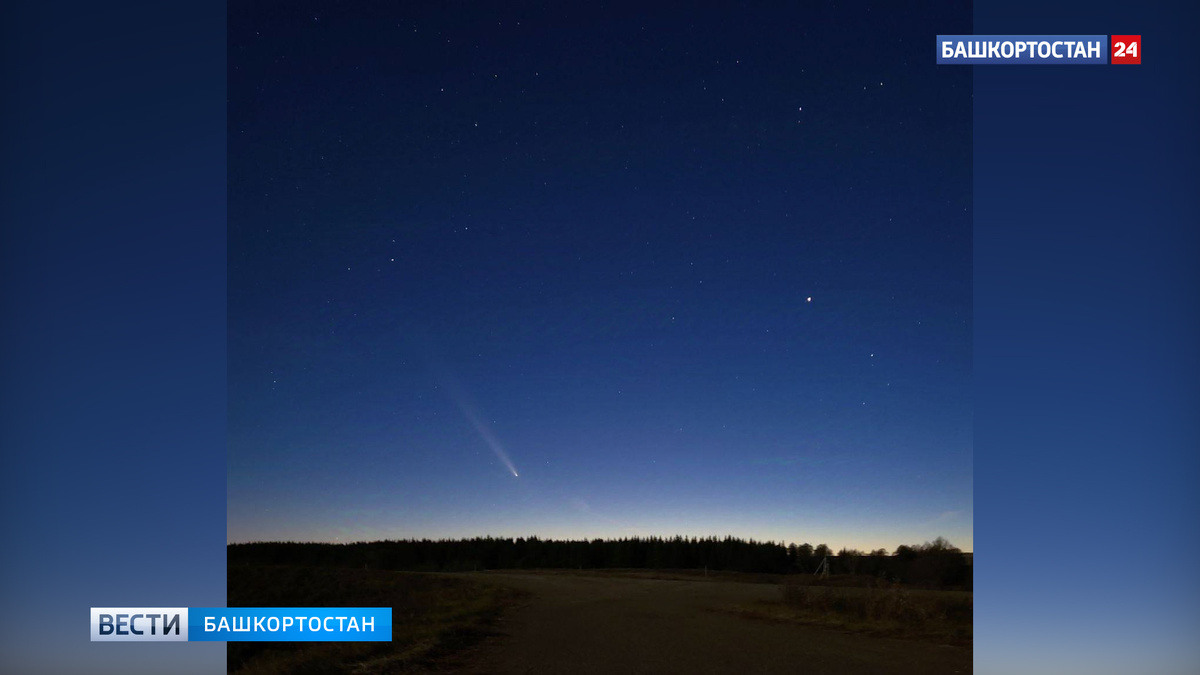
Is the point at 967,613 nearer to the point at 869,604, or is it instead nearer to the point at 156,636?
the point at 869,604

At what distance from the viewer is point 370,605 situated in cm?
2366

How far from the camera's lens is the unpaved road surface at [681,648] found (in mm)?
12289

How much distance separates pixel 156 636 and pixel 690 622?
12.8m

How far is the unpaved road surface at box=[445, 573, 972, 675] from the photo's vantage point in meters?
12.3

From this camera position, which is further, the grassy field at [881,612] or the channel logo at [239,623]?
the grassy field at [881,612]

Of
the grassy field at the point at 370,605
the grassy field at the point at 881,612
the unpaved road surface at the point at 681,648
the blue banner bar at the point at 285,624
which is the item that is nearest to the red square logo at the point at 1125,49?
the unpaved road surface at the point at 681,648

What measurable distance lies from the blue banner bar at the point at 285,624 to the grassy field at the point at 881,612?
10.2 metres

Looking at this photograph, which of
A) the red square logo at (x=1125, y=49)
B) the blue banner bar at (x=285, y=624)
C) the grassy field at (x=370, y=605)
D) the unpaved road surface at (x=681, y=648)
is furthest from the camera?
the unpaved road surface at (x=681, y=648)

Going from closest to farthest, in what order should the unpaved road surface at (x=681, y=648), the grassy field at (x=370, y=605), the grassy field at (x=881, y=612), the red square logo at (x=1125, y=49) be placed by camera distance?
the red square logo at (x=1125, y=49), the grassy field at (x=370, y=605), the unpaved road surface at (x=681, y=648), the grassy field at (x=881, y=612)

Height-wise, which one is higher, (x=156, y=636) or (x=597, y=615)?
(x=156, y=636)

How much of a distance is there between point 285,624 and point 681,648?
715cm

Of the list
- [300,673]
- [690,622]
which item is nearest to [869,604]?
[690,622]

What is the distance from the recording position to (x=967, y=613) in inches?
701

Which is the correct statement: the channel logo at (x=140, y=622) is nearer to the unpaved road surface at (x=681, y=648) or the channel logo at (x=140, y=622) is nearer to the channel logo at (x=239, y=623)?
the channel logo at (x=239, y=623)
